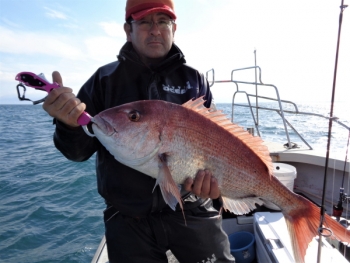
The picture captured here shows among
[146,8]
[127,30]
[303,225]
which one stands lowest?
[303,225]

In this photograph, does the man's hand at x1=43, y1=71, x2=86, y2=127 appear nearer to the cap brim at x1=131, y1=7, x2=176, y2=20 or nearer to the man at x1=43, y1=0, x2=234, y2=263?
the man at x1=43, y1=0, x2=234, y2=263

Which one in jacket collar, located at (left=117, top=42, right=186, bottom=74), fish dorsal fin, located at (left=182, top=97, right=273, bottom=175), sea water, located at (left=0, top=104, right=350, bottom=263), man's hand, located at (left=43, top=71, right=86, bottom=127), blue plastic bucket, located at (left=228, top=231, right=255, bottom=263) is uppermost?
jacket collar, located at (left=117, top=42, right=186, bottom=74)

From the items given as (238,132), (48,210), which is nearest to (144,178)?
(238,132)

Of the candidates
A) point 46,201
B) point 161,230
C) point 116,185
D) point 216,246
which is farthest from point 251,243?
point 46,201

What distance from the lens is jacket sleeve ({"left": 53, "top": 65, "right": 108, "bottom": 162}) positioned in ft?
5.69

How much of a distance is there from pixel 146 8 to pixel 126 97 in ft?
2.34

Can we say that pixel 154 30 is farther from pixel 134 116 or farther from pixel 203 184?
pixel 203 184

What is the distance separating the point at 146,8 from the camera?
2111 millimetres

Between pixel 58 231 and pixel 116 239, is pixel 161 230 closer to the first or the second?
pixel 116 239

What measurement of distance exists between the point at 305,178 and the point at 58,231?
5.24 metres

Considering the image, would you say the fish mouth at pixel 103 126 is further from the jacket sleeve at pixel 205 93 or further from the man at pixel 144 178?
the jacket sleeve at pixel 205 93

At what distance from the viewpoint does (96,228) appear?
6.21 m

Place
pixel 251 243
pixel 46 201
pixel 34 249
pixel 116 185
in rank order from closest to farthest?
pixel 116 185 < pixel 251 243 < pixel 34 249 < pixel 46 201

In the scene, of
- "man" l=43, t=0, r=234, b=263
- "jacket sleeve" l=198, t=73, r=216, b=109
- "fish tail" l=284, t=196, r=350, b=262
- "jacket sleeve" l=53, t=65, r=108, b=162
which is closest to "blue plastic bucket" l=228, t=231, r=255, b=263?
"man" l=43, t=0, r=234, b=263
